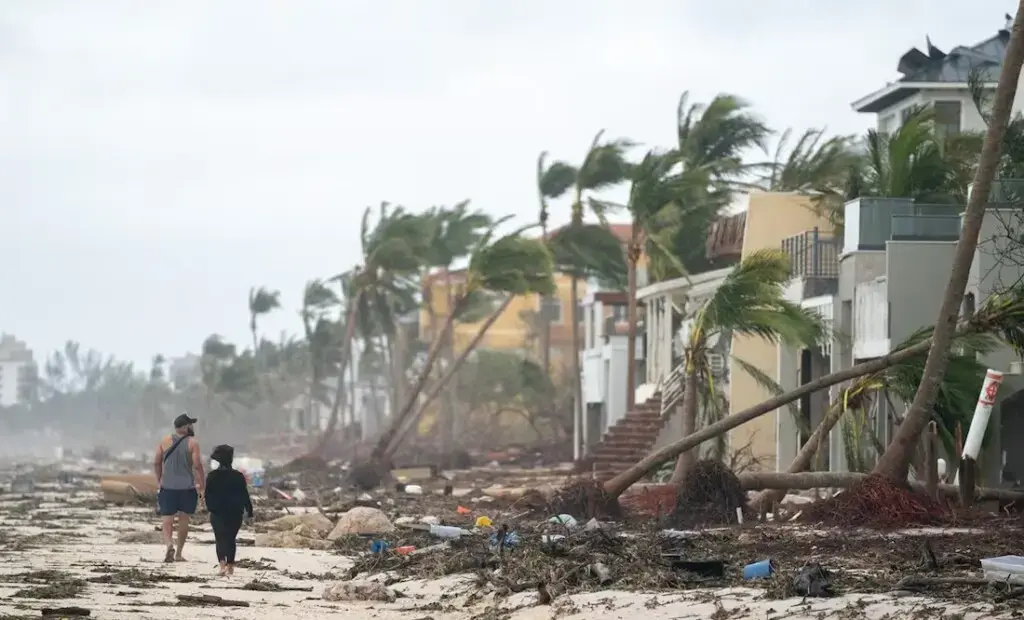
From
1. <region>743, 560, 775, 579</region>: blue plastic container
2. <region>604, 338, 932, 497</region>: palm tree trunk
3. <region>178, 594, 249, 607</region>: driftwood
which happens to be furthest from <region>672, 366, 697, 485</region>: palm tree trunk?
<region>178, 594, 249, 607</region>: driftwood

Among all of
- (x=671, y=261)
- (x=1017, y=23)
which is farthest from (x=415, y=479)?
(x=1017, y=23)

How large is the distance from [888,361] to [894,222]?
5.92 metres

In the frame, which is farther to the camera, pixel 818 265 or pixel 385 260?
pixel 385 260

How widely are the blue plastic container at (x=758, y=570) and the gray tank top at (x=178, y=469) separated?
634 cm

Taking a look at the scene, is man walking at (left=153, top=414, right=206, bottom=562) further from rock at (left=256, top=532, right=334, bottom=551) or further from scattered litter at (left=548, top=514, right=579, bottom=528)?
scattered litter at (left=548, top=514, right=579, bottom=528)

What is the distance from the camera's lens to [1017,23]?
19.5 meters

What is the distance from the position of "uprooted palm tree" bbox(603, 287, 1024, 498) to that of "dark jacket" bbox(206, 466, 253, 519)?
675cm

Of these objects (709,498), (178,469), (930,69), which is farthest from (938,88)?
(178,469)

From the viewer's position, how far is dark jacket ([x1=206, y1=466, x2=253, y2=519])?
712 inches

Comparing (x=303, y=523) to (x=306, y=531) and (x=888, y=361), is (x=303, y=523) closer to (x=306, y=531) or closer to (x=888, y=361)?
(x=306, y=531)

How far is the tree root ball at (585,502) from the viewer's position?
78.3 ft

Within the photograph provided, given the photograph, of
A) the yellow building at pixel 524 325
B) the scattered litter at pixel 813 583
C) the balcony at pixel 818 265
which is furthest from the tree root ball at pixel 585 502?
the yellow building at pixel 524 325

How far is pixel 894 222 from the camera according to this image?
2745cm

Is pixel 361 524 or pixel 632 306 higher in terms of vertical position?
pixel 632 306
